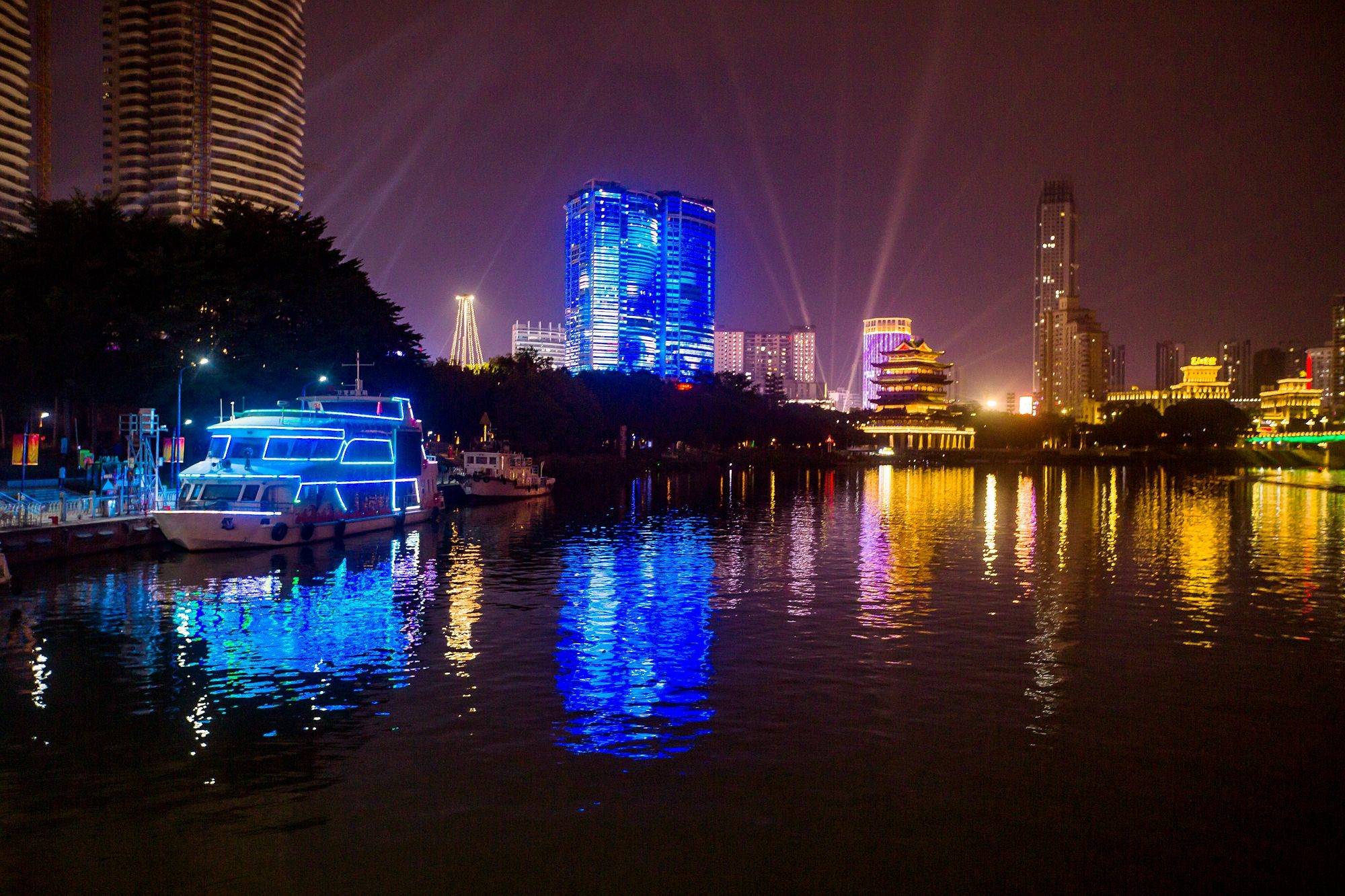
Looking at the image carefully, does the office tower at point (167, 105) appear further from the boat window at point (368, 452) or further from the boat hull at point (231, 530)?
the boat hull at point (231, 530)

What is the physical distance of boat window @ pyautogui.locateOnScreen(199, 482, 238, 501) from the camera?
35531mm

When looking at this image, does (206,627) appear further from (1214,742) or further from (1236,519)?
(1236,519)

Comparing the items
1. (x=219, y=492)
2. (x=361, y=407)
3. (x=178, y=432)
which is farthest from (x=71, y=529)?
(x=361, y=407)

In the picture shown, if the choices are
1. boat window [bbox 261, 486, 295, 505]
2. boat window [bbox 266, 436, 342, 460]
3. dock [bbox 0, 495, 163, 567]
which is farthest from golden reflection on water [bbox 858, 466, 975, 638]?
dock [bbox 0, 495, 163, 567]

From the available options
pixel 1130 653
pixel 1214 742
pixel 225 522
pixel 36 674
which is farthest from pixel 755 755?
pixel 225 522

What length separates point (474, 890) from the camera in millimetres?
10391

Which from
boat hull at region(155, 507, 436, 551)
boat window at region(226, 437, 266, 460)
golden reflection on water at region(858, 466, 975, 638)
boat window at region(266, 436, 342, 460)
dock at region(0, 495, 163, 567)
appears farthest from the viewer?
boat window at region(266, 436, 342, 460)

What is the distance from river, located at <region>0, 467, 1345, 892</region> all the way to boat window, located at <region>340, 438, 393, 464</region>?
9106 mm

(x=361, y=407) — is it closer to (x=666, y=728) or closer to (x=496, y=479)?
(x=496, y=479)

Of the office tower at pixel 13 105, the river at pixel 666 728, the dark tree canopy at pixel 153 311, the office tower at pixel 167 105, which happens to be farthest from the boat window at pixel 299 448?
the office tower at pixel 167 105

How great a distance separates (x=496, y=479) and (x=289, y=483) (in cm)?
3040

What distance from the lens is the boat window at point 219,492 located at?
3553 centimetres

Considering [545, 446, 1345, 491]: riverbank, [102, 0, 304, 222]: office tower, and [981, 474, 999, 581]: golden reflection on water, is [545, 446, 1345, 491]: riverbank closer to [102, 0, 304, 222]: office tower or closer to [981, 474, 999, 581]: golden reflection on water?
[981, 474, 999, 581]: golden reflection on water

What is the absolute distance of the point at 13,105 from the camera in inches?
6388
